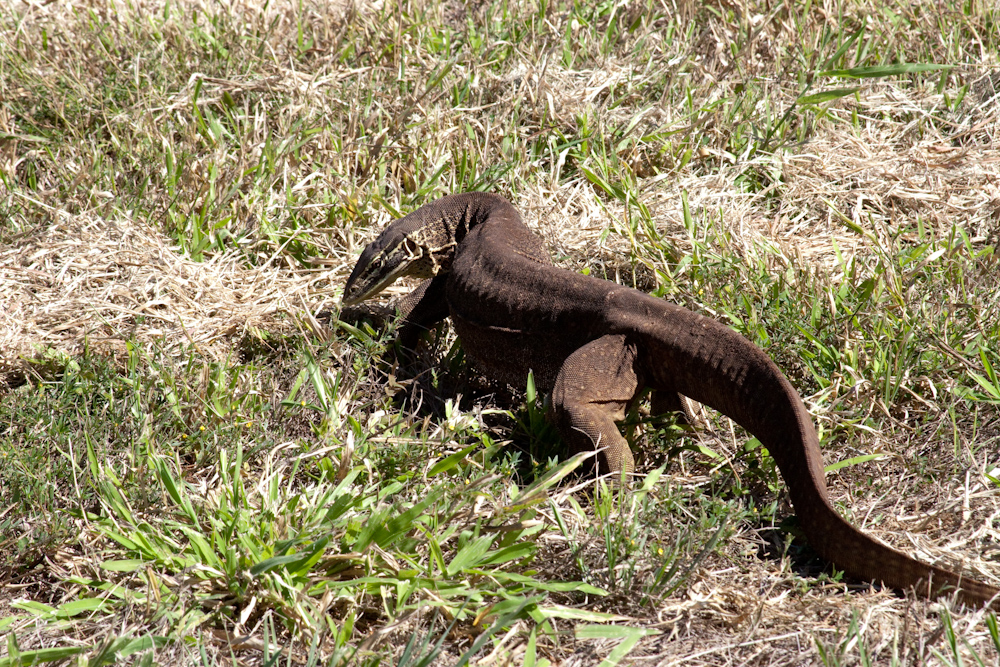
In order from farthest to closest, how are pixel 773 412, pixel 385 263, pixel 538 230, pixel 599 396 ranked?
pixel 538 230
pixel 385 263
pixel 599 396
pixel 773 412

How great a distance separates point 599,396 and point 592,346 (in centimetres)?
25

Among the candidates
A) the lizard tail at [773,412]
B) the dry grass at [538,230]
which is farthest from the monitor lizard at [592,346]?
the dry grass at [538,230]

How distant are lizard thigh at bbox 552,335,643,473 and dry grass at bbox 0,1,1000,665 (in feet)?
0.91

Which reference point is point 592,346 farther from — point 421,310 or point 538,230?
point 538,230

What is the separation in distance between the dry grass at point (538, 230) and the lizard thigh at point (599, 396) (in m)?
0.28

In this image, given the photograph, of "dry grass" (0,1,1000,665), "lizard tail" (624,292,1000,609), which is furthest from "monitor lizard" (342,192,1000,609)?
"dry grass" (0,1,1000,665)

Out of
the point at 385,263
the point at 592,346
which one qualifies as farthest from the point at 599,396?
the point at 385,263

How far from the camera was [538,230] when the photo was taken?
5.21m

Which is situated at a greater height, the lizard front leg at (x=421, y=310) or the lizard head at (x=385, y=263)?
the lizard head at (x=385, y=263)

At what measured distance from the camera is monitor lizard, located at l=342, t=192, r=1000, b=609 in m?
3.07

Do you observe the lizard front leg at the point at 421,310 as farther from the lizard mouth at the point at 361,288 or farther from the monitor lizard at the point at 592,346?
the lizard mouth at the point at 361,288

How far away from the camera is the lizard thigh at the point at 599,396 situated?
364cm

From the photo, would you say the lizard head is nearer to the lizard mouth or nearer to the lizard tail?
the lizard mouth

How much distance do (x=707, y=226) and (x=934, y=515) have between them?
6.78 feet
